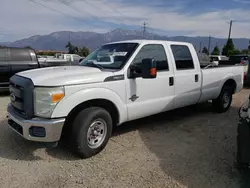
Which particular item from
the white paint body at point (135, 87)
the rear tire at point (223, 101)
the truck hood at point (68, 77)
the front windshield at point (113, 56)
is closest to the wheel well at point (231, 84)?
the rear tire at point (223, 101)

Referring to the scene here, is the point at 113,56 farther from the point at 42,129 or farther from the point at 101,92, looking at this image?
the point at 42,129

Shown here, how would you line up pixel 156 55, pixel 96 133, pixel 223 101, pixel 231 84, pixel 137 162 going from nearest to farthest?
pixel 137 162, pixel 96 133, pixel 156 55, pixel 223 101, pixel 231 84

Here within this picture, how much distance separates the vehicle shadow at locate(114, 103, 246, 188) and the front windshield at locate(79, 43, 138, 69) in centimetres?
150

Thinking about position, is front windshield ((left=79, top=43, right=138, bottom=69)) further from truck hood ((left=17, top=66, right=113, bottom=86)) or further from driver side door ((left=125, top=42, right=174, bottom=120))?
truck hood ((left=17, top=66, right=113, bottom=86))

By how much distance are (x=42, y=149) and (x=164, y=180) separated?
210 centimetres

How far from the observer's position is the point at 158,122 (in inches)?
214

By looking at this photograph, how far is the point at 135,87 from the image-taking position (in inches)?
158

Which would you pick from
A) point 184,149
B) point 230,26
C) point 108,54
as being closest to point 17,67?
point 108,54

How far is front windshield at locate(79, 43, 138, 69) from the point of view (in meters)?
4.05

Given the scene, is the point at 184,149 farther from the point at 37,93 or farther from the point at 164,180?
the point at 37,93

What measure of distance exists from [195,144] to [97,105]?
6.47 feet

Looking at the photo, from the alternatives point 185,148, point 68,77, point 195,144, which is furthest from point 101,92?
point 195,144

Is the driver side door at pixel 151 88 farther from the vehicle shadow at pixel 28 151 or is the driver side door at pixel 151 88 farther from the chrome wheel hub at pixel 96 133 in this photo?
the vehicle shadow at pixel 28 151

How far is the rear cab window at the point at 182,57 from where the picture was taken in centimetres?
483
